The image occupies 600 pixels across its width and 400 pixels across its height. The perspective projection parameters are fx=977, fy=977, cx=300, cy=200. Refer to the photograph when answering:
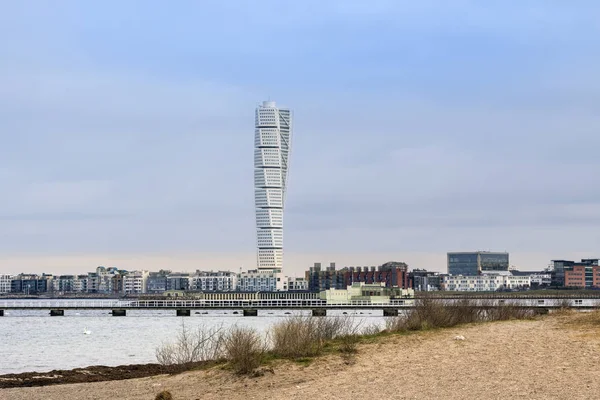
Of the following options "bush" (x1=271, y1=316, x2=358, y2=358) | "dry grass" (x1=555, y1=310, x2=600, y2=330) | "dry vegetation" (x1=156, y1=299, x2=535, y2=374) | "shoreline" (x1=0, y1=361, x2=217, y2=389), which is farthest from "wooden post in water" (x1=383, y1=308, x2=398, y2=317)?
"dry grass" (x1=555, y1=310, x2=600, y2=330)

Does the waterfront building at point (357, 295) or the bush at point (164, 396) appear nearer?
the bush at point (164, 396)

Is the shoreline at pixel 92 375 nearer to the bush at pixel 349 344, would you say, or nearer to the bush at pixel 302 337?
the bush at pixel 302 337

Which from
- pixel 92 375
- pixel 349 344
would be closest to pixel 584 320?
pixel 349 344

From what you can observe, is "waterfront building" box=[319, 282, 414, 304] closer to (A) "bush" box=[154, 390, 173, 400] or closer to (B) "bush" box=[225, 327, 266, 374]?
(B) "bush" box=[225, 327, 266, 374]

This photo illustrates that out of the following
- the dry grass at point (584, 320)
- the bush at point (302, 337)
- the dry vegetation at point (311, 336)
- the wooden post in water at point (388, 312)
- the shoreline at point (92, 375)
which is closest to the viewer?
the dry vegetation at point (311, 336)

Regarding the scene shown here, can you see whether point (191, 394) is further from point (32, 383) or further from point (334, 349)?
point (32, 383)

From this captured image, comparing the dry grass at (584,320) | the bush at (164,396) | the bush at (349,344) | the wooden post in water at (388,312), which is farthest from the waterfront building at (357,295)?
the bush at (164,396)

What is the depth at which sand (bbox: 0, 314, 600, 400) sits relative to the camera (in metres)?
21.4

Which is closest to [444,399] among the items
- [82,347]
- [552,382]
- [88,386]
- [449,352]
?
[552,382]

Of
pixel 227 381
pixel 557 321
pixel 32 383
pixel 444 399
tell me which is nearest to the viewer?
pixel 444 399

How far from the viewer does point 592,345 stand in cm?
2486

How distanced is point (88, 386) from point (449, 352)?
12.4m

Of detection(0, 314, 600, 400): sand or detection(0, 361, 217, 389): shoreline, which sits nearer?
detection(0, 314, 600, 400): sand

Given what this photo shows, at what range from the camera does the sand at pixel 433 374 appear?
843 inches
